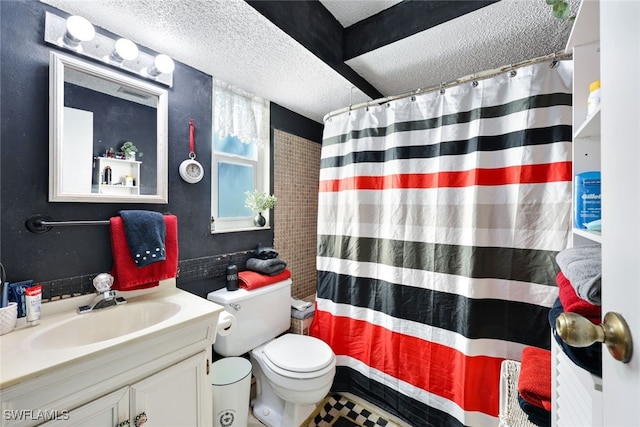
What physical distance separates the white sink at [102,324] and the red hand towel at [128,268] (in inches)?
3.9

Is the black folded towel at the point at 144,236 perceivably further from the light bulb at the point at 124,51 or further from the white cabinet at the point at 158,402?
the light bulb at the point at 124,51

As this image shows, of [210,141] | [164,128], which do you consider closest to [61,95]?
[164,128]

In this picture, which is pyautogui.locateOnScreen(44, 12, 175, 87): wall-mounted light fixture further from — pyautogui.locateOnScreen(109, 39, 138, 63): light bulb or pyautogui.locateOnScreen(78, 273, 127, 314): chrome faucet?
pyautogui.locateOnScreen(78, 273, 127, 314): chrome faucet

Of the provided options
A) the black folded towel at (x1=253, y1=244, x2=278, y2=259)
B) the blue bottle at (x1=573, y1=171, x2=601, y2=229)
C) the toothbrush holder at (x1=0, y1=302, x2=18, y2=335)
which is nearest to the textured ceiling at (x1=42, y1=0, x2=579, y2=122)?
the blue bottle at (x1=573, y1=171, x2=601, y2=229)

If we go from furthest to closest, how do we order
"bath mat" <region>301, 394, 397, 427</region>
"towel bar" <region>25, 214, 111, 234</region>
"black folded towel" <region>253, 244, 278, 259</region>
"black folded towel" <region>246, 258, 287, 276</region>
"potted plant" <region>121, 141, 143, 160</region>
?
"black folded towel" <region>253, 244, 278, 259</region> → "black folded towel" <region>246, 258, 287, 276</region> → "bath mat" <region>301, 394, 397, 427</region> → "potted plant" <region>121, 141, 143, 160</region> → "towel bar" <region>25, 214, 111, 234</region>

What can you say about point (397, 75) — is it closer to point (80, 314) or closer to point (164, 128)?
point (164, 128)

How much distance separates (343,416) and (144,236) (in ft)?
5.26

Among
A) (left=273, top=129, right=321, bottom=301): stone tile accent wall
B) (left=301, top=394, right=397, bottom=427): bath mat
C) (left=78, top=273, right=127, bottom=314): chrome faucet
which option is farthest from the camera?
(left=273, top=129, right=321, bottom=301): stone tile accent wall

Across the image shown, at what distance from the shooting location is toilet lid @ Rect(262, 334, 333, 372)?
1.38 meters

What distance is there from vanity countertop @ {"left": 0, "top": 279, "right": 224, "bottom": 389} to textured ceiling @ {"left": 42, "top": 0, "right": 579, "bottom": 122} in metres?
1.25

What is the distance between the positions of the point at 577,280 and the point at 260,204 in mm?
1613

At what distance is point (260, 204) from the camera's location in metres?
1.82

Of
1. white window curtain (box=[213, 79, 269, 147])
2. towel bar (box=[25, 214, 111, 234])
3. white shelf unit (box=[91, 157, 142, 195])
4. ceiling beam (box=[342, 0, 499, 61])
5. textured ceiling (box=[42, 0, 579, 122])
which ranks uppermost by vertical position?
ceiling beam (box=[342, 0, 499, 61])

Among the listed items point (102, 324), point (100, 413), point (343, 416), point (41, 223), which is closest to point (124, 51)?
point (41, 223)
